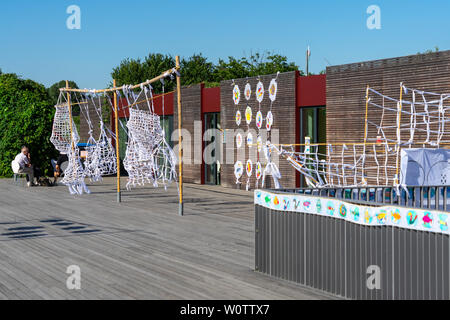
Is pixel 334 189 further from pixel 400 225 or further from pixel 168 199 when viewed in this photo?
pixel 168 199

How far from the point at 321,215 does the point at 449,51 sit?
30.1 feet

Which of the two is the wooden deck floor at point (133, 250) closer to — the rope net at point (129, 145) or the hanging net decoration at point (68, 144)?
the rope net at point (129, 145)

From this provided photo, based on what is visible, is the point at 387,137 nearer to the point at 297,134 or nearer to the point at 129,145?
the point at 297,134

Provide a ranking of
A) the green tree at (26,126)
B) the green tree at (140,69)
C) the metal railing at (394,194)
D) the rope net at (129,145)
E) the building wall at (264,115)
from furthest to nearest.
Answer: the green tree at (140,69)
the green tree at (26,126)
the building wall at (264,115)
the rope net at (129,145)
the metal railing at (394,194)

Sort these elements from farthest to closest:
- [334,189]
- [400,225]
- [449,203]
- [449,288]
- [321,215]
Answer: [449,203] → [334,189] → [321,215] → [400,225] → [449,288]

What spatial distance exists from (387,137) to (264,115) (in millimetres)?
5563

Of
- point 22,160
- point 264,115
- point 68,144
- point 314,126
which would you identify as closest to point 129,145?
point 68,144

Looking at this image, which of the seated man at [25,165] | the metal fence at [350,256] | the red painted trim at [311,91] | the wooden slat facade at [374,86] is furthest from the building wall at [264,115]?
the metal fence at [350,256]

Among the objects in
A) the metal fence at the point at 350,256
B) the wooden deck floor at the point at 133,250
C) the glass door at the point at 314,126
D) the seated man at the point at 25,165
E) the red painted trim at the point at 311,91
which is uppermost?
the red painted trim at the point at 311,91

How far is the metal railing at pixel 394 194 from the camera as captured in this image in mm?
8734

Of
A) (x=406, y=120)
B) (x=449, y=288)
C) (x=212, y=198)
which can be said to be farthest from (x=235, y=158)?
(x=449, y=288)

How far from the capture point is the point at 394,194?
30.6 ft

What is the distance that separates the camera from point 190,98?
24.5 meters

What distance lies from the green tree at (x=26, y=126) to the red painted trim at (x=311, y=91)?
42.6 feet
